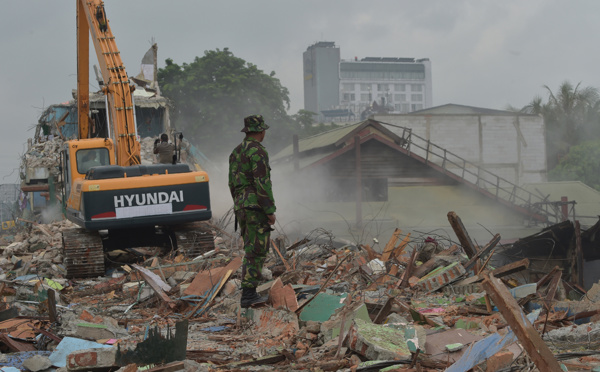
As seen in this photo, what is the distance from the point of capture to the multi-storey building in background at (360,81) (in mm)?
117812

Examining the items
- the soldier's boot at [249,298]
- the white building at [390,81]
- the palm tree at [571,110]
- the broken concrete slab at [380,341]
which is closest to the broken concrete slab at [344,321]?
the broken concrete slab at [380,341]

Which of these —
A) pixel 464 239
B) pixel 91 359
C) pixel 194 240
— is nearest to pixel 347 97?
pixel 194 240

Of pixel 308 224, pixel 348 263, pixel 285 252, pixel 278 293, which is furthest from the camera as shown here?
pixel 308 224

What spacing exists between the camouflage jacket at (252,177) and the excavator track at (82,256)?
15.0ft

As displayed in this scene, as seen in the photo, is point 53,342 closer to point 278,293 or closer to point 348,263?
point 278,293

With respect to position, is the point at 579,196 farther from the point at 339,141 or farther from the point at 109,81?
the point at 109,81

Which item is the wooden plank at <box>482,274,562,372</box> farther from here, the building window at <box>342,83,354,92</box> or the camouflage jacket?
the building window at <box>342,83,354,92</box>

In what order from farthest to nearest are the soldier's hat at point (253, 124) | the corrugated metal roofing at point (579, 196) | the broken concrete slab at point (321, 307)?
the corrugated metal roofing at point (579, 196), the soldier's hat at point (253, 124), the broken concrete slab at point (321, 307)

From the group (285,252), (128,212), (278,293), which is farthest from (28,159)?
(278,293)

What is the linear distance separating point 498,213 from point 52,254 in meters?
20.1

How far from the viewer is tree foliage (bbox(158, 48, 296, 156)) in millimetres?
38969

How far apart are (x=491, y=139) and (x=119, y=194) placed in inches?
1399

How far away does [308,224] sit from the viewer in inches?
845

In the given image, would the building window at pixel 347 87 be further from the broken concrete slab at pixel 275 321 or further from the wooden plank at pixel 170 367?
the wooden plank at pixel 170 367
